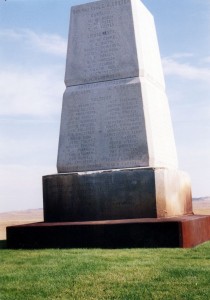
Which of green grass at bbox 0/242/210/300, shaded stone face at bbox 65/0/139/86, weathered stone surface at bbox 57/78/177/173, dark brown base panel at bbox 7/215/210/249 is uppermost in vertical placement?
shaded stone face at bbox 65/0/139/86

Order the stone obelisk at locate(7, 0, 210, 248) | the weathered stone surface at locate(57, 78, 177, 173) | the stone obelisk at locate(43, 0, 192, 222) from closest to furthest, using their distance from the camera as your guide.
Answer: the stone obelisk at locate(7, 0, 210, 248) < the stone obelisk at locate(43, 0, 192, 222) < the weathered stone surface at locate(57, 78, 177, 173)

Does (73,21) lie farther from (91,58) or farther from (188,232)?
(188,232)

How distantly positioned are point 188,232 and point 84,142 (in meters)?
2.72

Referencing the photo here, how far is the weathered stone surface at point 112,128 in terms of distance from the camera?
26.7 feet

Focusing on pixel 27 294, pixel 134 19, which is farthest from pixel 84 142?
pixel 27 294

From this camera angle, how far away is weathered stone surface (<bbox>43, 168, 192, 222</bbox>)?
25.0 feet

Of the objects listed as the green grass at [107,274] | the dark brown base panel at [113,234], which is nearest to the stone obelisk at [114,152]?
the dark brown base panel at [113,234]

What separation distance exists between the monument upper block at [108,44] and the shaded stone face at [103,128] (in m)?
0.25

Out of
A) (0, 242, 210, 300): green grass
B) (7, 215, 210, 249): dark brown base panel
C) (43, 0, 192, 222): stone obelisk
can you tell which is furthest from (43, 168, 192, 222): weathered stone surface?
(0, 242, 210, 300): green grass

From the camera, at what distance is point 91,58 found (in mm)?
8891

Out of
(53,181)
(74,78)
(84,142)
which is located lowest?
(53,181)

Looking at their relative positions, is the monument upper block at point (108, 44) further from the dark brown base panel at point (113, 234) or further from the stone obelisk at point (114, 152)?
the dark brown base panel at point (113, 234)

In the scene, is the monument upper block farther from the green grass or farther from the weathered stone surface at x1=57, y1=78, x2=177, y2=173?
the green grass

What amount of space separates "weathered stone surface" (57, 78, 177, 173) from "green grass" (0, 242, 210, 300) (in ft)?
6.87
